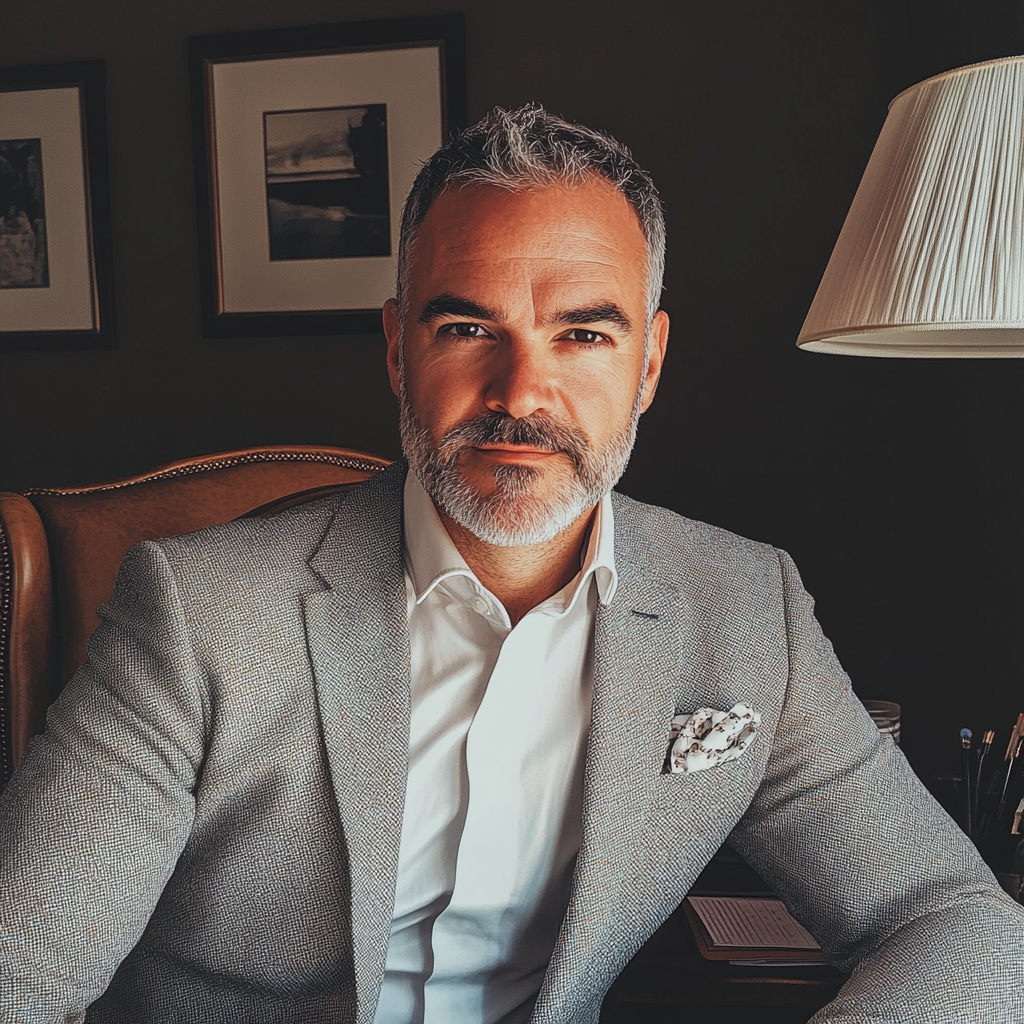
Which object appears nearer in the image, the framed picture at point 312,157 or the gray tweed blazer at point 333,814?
the gray tweed blazer at point 333,814

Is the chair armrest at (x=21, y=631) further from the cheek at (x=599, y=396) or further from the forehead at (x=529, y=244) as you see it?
the cheek at (x=599, y=396)

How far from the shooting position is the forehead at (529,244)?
1186mm

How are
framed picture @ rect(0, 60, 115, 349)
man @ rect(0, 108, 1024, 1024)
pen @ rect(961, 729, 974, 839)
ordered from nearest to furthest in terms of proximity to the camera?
man @ rect(0, 108, 1024, 1024) → pen @ rect(961, 729, 974, 839) → framed picture @ rect(0, 60, 115, 349)

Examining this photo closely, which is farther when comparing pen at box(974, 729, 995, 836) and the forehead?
pen at box(974, 729, 995, 836)

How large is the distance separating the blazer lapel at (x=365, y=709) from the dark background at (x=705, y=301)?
4.10ft

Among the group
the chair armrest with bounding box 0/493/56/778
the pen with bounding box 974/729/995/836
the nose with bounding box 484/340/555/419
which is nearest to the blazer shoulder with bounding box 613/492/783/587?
the nose with bounding box 484/340/555/419

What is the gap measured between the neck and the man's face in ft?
0.25

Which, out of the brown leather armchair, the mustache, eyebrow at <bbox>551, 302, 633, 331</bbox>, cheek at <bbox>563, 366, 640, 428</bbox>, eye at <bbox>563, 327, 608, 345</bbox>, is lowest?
the brown leather armchair

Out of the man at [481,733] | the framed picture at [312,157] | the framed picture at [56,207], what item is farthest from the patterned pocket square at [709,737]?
the framed picture at [56,207]

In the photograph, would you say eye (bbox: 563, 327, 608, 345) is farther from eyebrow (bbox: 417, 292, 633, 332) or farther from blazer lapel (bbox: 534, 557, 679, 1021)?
blazer lapel (bbox: 534, 557, 679, 1021)

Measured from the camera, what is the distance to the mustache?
1.16 metres

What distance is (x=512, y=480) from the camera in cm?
118

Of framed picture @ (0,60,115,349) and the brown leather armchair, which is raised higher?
framed picture @ (0,60,115,349)

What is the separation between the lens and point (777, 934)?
53.6 inches
